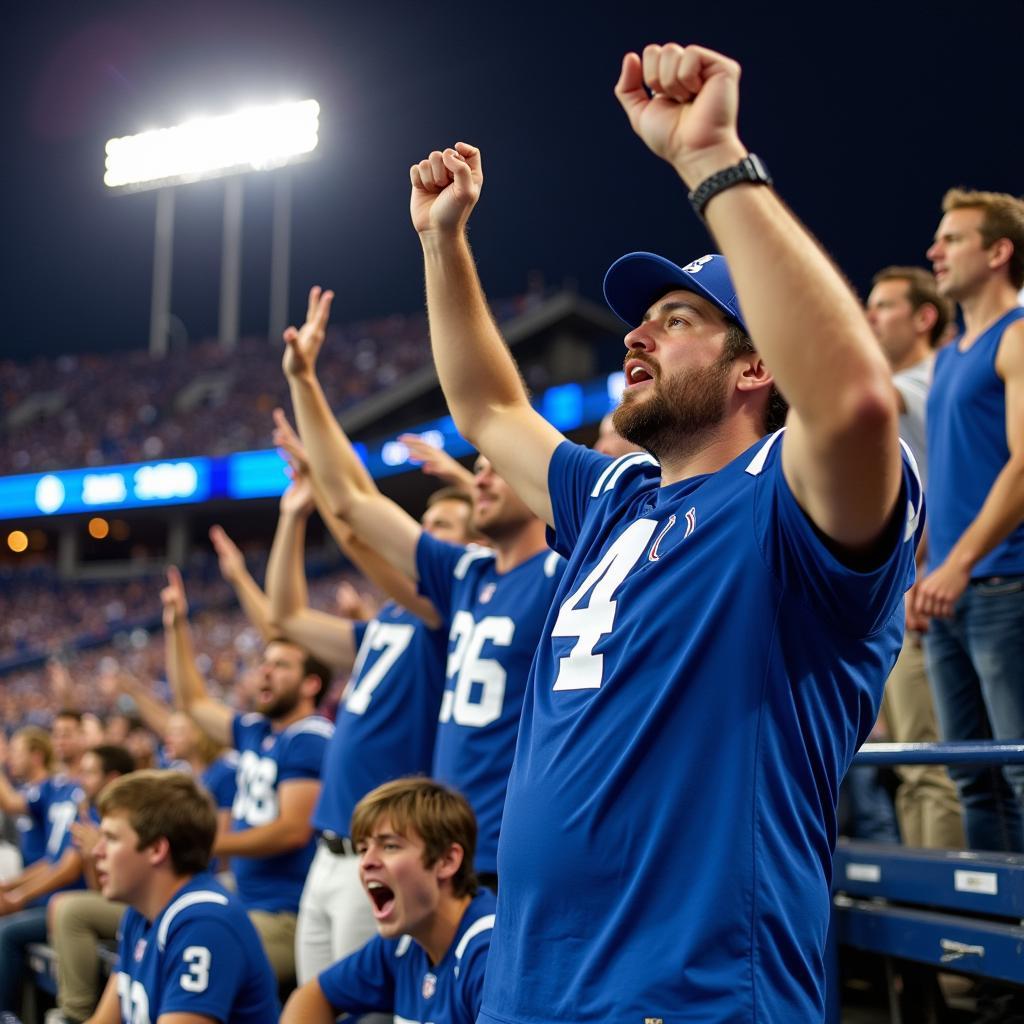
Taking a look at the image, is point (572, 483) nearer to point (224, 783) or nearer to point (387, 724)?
point (387, 724)

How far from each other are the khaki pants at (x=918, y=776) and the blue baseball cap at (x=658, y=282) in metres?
1.45

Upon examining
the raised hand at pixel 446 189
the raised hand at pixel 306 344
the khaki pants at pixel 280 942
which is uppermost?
the raised hand at pixel 306 344

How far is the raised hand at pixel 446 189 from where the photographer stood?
2057 millimetres

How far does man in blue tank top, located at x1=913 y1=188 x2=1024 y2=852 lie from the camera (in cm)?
286

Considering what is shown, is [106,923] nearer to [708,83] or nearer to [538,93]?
[708,83]

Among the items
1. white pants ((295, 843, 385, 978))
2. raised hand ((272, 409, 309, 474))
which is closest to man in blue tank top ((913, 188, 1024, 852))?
white pants ((295, 843, 385, 978))

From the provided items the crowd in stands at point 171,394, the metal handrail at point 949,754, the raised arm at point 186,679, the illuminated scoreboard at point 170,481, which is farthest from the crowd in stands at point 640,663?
the crowd in stands at point 171,394

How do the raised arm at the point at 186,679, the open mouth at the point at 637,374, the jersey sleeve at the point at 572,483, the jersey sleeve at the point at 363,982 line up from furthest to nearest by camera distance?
the raised arm at the point at 186,679, the jersey sleeve at the point at 363,982, the jersey sleeve at the point at 572,483, the open mouth at the point at 637,374

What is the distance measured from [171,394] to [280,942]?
2662cm

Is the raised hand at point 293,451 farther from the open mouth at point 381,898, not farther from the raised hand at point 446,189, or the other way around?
the raised hand at point 446,189

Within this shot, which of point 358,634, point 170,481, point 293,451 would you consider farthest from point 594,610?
point 170,481

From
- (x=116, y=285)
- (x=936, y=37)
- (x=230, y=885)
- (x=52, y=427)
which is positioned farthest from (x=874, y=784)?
(x=116, y=285)

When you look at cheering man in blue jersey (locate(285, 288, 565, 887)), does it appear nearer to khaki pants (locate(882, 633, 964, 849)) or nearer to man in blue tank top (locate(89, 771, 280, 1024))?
man in blue tank top (locate(89, 771, 280, 1024))

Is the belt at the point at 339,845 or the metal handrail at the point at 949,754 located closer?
the metal handrail at the point at 949,754
